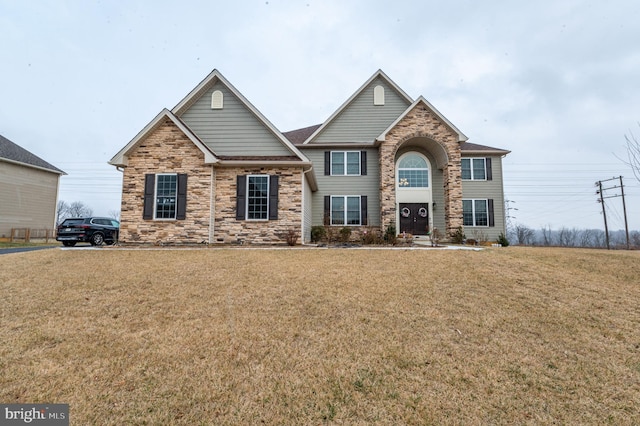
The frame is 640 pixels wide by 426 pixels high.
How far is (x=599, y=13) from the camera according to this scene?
1134 cm

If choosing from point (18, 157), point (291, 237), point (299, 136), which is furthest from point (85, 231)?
point (18, 157)

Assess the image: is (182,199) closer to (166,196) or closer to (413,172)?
(166,196)

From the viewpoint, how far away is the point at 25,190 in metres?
19.9

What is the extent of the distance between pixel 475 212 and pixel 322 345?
53.1 feet

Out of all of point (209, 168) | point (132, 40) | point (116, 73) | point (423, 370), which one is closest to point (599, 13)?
point (423, 370)

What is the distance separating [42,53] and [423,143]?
27.3 meters

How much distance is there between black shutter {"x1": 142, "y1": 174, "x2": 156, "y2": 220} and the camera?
37.6ft

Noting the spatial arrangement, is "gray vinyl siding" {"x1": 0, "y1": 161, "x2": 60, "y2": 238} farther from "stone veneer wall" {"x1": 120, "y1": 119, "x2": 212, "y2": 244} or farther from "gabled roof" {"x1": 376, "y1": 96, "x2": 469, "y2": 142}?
"gabled roof" {"x1": 376, "y1": 96, "x2": 469, "y2": 142}

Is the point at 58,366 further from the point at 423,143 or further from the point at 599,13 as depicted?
the point at 599,13

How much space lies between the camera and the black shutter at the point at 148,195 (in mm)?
11461

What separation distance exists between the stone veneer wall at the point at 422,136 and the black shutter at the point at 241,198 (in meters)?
7.58

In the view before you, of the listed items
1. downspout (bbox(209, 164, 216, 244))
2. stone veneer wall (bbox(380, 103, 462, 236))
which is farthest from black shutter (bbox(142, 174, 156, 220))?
stone veneer wall (bbox(380, 103, 462, 236))

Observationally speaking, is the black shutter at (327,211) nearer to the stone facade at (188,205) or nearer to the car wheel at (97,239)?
the stone facade at (188,205)

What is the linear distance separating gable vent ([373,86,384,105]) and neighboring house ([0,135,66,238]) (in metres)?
25.6
